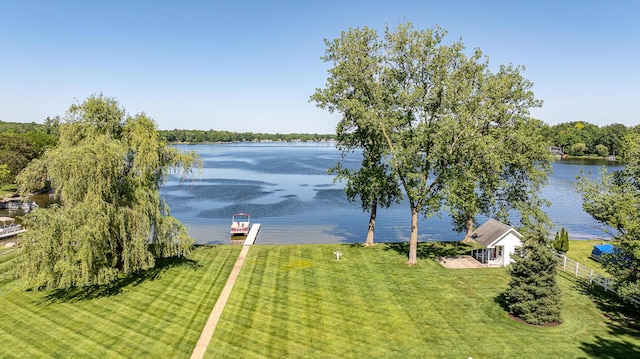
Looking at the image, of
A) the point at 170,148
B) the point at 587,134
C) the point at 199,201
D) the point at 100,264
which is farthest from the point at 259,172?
the point at 587,134

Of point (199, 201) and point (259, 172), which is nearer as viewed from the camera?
point (199, 201)

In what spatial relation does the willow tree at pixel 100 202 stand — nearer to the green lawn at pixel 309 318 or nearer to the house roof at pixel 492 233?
the green lawn at pixel 309 318

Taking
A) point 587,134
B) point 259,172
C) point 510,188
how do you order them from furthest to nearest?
point 587,134
point 259,172
point 510,188

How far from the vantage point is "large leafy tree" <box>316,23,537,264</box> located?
23125 millimetres

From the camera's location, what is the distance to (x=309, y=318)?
1772cm

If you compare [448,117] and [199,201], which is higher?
[448,117]

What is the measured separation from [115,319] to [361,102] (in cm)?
1861

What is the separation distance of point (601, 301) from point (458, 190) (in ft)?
29.3

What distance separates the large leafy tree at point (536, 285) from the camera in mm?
17297

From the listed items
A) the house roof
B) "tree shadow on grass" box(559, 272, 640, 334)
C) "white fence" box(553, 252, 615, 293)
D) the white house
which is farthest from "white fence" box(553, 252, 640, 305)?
the house roof

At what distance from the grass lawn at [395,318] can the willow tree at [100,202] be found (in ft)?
19.7

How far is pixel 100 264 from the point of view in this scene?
1881cm

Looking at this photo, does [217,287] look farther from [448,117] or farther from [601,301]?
[601,301]

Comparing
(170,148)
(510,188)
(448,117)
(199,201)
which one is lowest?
(199,201)
